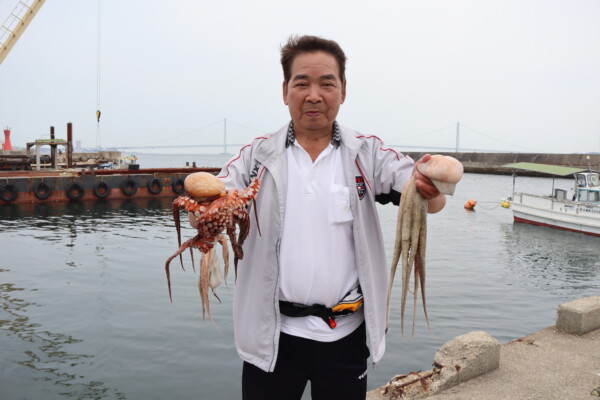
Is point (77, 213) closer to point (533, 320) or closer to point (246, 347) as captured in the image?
point (533, 320)

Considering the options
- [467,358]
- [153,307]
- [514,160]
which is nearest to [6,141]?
[153,307]

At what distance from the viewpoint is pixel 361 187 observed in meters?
2.80

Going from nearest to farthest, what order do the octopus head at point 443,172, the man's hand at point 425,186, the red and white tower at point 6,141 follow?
the octopus head at point 443,172 < the man's hand at point 425,186 < the red and white tower at point 6,141

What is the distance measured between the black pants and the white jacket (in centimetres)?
10

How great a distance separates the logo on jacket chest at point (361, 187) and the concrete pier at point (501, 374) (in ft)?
11.6

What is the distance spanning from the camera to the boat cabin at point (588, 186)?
2767 centimetres

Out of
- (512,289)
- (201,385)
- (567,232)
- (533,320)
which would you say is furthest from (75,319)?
(567,232)

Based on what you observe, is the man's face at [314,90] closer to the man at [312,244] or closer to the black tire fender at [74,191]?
the man at [312,244]

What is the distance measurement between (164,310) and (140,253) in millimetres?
8465

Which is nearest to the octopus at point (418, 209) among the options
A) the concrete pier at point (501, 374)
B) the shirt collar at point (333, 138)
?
the shirt collar at point (333, 138)

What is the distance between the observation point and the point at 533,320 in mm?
13109

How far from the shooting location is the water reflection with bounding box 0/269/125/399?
857cm

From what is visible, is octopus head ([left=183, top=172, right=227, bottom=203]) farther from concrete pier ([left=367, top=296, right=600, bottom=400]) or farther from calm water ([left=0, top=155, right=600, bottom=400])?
calm water ([left=0, top=155, right=600, bottom=400])

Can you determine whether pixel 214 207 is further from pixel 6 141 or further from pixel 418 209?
pixel 6 141
